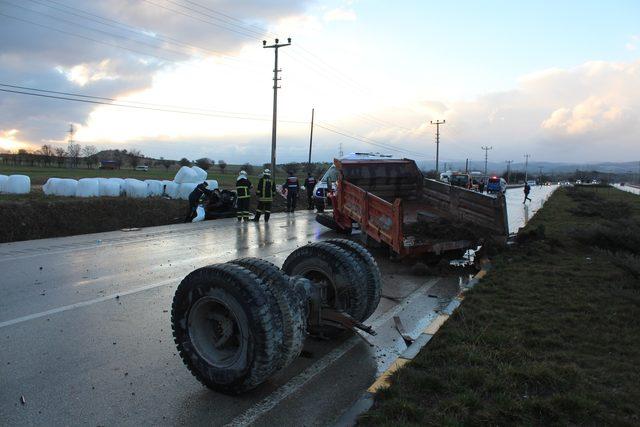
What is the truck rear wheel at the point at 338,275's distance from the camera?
4.94 m

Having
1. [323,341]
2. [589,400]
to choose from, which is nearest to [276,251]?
[323,341]

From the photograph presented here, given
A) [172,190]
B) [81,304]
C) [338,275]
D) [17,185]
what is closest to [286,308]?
[338,275]

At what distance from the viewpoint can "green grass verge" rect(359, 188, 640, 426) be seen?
129 inches

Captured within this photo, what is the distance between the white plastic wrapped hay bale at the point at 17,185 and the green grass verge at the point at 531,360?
17131mm

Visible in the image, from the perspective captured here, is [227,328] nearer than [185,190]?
Yes

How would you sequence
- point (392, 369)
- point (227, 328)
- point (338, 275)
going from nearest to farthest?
point (227, 328) < point (392, 369) < point (338, 275)

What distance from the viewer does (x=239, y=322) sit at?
371 cm

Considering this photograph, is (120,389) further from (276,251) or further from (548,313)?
(276,251)

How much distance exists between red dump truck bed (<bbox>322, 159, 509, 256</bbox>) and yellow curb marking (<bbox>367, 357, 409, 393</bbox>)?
4.35 m

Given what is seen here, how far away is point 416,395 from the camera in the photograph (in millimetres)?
3576

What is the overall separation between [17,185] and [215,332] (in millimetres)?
17143

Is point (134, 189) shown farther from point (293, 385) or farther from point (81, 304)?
point (293, 385)

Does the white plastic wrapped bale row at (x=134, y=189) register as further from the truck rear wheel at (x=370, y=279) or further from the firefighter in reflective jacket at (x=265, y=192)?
the truck rear wheel at (x=370, y=279)

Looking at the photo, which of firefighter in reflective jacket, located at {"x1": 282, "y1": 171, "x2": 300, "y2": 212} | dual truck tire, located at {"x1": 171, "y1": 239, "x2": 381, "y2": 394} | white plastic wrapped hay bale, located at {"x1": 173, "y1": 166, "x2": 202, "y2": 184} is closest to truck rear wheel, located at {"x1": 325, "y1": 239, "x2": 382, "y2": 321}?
dual truck tire, located at {"x1": 171, "y1": 239, "x2": 381, "y2": 394}
